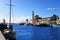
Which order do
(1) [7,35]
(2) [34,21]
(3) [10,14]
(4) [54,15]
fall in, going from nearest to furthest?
1. (1) [7,35]
2. (3) [10,14]
3. (2) [34,21]
4. (4) [54,15]

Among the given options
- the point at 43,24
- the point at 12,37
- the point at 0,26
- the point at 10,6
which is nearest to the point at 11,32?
the point at 12,37

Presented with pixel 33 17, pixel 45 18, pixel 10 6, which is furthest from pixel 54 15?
pixel 10 6

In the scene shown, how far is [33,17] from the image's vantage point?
520ft

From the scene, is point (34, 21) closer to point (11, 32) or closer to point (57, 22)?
point (57, 22)

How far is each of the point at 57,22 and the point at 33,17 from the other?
26.4m

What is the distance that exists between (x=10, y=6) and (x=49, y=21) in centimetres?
12493

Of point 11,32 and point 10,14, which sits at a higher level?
point 10,14

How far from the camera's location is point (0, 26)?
90.1ft

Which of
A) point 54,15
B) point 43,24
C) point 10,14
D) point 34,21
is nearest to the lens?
point 10,14

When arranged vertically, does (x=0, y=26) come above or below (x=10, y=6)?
below

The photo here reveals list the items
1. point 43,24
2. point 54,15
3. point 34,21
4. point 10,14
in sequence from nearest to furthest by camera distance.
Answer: point 10,14 < point 43,24 < point 34,21 < point 54,15

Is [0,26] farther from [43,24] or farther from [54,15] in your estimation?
[54,15]

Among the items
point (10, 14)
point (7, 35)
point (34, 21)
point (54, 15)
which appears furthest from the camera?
point (54, 15)

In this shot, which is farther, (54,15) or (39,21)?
(54,15)
